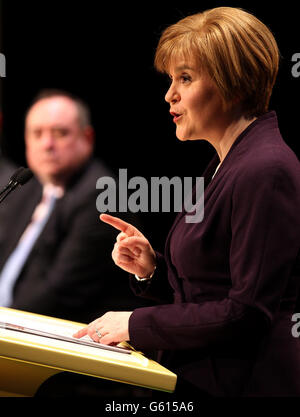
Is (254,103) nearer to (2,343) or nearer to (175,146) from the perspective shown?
(2,343)

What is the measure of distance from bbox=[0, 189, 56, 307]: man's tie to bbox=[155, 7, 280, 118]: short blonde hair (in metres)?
1.87

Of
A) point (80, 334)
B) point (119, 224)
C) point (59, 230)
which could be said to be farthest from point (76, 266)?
point (80, 334)

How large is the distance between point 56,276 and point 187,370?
5.80ft

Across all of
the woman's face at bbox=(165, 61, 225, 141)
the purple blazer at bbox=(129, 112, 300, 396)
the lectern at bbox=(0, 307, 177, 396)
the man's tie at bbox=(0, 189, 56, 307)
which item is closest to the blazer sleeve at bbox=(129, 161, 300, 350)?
the purple blazer at bbox=(129, 112, 300, 396)

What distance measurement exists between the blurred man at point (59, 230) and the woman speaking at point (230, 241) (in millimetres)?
1556

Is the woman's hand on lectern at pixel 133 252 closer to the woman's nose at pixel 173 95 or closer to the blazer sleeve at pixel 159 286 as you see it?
the blazer sleeve at pixel 159 286

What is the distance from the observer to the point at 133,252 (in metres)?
1.57

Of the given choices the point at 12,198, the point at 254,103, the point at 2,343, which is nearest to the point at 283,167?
the point at 254,103

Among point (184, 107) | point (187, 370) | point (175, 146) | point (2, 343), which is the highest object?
point (184, 107)

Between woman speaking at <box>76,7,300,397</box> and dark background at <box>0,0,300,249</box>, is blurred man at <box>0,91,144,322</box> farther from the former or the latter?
woman speaking at <box>76,7,300,397</box>

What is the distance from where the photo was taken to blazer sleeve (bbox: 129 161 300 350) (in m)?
1.22

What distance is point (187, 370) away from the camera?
1.37 m
